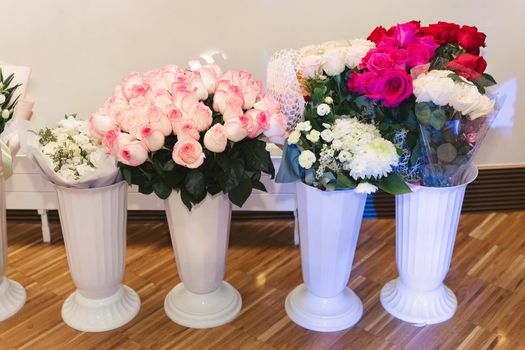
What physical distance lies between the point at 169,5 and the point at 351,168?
1.32 m

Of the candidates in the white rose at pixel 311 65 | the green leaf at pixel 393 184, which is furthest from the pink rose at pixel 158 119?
the green leaf at pixel 393 184

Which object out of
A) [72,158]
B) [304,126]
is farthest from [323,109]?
[72,158]

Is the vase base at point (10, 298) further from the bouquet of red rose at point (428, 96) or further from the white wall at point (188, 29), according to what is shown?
the bouquet of red rose at point (428, 96)

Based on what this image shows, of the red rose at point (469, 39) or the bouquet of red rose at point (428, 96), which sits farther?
the red rose at point (469, 39)

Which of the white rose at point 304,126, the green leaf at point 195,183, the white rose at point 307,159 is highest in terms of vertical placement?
the white rose at point 304,126

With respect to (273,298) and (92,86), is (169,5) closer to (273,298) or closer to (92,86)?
(92,86)

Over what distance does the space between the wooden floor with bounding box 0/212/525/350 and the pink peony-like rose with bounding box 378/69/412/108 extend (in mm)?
872

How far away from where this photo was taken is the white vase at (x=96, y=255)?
83.5 inches

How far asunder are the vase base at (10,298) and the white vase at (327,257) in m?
1.03

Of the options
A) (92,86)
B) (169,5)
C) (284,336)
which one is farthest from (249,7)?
(284,336)

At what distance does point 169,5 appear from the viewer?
276 cm

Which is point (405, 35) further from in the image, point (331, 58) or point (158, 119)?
point (158, 119)

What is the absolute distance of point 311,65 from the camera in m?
2.03

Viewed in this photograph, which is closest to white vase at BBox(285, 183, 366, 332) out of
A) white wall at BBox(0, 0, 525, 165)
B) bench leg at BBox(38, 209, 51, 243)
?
white wall at BBox(0, 0, 525, 165)
